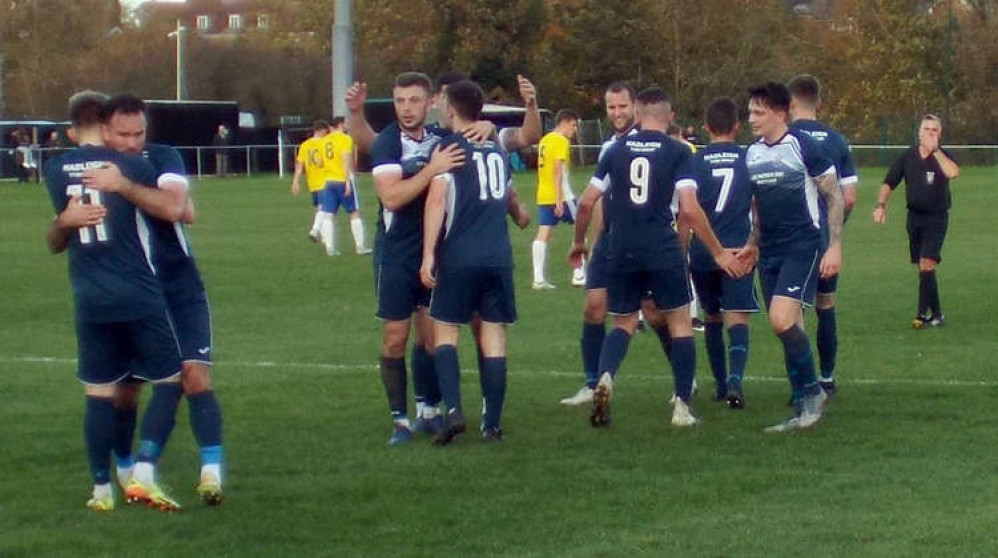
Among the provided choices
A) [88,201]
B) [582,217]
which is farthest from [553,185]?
[88,201]

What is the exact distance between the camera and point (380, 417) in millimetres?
→ 10602

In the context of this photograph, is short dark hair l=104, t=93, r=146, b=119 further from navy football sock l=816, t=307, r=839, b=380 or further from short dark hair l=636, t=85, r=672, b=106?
navy football sock l=816, t=307, r=839, b=380

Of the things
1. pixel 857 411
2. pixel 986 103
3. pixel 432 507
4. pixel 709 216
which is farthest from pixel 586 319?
pixel 986 103

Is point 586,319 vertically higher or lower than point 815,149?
Result: lower

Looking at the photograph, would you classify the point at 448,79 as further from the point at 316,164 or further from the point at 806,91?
the point at 316,164

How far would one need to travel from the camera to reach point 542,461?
9.09 m

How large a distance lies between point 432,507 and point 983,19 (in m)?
62.4

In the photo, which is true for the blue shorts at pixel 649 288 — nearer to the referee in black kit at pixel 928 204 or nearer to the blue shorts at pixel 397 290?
the blue shorts at pixel 397 290

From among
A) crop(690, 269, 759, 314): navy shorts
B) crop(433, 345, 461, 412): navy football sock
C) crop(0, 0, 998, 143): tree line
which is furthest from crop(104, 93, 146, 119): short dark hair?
crop(0, 0, 998, 143): tree line

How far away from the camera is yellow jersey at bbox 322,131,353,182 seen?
79.9 ft

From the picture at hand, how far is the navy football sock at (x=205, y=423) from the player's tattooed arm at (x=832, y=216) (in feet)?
12.4

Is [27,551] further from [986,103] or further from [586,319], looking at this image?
[986,103]

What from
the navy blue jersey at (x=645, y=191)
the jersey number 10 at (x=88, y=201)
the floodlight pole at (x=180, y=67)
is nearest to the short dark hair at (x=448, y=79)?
the navy blue jersey at (x=645, y=191)

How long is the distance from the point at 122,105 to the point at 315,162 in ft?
55.8
